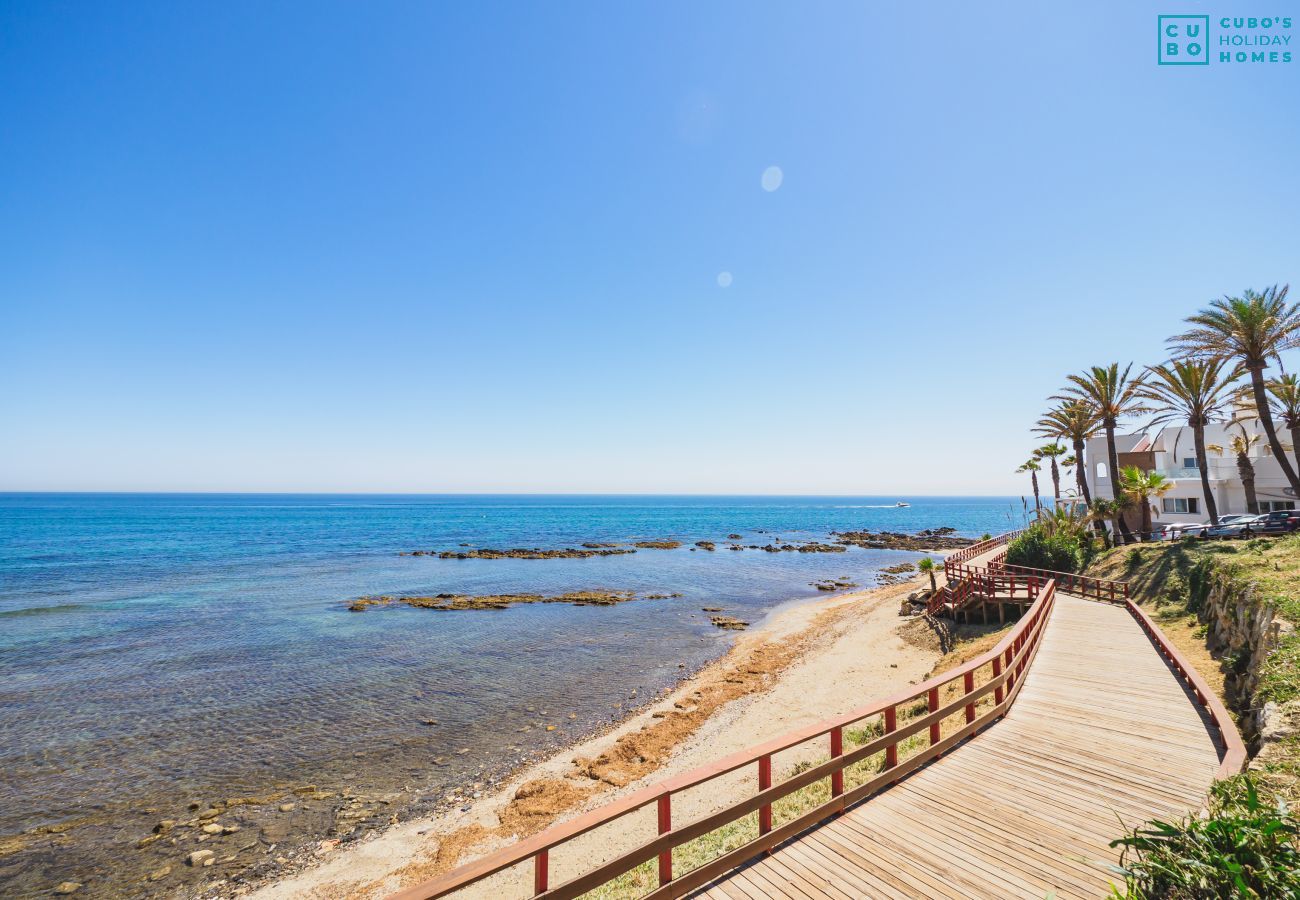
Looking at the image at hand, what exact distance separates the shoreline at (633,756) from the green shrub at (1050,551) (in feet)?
29.4

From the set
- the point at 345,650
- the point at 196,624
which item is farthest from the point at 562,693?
the point at 196,624

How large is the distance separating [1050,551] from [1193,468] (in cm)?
2583

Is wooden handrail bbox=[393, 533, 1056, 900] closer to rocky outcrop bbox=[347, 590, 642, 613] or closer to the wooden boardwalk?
the wooden boardwalk

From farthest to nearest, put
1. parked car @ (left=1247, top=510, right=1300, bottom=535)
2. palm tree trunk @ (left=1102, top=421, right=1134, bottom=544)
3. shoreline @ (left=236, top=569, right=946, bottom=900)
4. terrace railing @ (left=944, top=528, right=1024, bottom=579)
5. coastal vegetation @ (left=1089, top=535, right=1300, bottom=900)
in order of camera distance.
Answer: palm tree trunk @ (left=1102, top=421, right=1134, bottom=544), terrace railing @ (left=944, top=528, right=1024, bottom=579), parked car @ (left=1247, top=510, right=1300, bottom=535), shoreline @ (left=236, top=569, right=946, bottom=900), coastal vegetation @ (left=1089, top=535, right=1300, bottom=900)

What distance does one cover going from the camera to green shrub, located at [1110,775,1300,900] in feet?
12.7

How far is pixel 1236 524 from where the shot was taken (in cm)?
2722

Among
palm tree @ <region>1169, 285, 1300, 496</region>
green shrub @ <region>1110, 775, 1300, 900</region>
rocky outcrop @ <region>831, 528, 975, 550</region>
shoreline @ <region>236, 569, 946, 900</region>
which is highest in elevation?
palm tree @ <region>1169, 285, 1300, 496</region>

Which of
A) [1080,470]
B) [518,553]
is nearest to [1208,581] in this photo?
[1080,470]

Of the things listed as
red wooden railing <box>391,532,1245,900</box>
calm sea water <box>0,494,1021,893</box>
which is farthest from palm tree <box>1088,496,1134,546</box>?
red wooden railing <box>391,532,1245,900</box>

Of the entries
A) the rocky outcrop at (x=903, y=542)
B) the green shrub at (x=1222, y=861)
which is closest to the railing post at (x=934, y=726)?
the green shrub at (x=1222, y=861)

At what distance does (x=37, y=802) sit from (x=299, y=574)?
127 feet

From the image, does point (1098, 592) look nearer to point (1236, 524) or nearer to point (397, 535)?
point (1236, 524)

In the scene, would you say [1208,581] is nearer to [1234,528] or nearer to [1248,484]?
[1234,528]

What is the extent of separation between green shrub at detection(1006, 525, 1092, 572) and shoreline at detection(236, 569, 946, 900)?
8969mm
